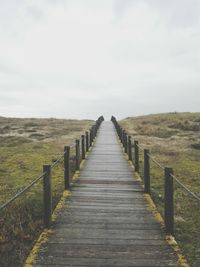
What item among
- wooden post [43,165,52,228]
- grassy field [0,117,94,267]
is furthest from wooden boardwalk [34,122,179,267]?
grassy field [0,117,94,267]

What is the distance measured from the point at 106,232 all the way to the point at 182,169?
12.0 metres

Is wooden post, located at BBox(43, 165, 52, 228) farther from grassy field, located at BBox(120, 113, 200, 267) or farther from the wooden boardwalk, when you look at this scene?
grassy field, located at BBox(120, 113, 200, 267)

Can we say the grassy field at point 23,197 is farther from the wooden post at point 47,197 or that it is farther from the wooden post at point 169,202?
Result: the wooden post at point 169,202

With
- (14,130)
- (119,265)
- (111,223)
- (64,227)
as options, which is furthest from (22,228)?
(14,130)

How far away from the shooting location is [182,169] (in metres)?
20.5

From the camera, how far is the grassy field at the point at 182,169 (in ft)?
34.9

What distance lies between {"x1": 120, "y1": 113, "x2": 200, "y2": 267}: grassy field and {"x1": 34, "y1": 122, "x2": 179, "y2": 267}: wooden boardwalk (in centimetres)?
106

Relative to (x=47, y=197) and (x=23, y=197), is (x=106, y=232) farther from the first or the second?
(x=23, y=197)

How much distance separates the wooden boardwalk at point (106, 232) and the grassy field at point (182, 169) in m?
1.06

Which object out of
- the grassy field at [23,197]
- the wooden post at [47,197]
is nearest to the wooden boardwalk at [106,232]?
the wooden post at [47,197]

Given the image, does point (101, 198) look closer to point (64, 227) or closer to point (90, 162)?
point (64, 227)

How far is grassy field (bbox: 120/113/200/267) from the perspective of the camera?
34.9 feet

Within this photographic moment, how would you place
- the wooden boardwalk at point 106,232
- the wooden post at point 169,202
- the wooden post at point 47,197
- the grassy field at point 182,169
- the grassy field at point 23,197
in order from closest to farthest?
the wooden boardwalk at point 106,232 → the wooden post at point 169,202 → the wooden post at point 47,197 → the grassy field at point 23,197 → the grassy field at point 182,169

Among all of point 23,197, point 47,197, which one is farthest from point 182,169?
point 47,197
